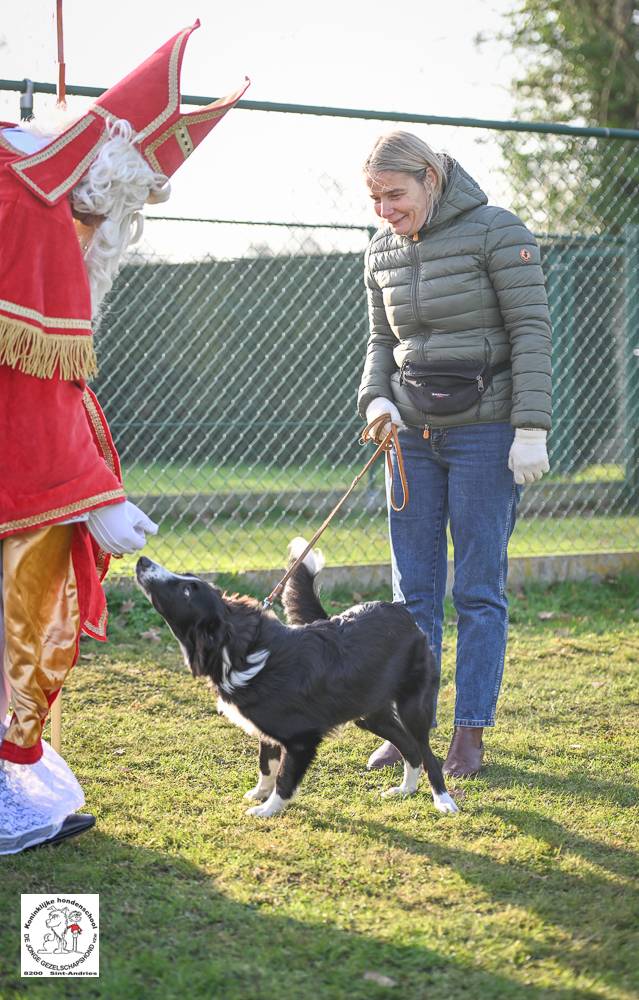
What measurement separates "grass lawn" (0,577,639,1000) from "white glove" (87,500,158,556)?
840 millimetres

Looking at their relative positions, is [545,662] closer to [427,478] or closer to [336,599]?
[336,599]

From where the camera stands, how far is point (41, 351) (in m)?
2.53

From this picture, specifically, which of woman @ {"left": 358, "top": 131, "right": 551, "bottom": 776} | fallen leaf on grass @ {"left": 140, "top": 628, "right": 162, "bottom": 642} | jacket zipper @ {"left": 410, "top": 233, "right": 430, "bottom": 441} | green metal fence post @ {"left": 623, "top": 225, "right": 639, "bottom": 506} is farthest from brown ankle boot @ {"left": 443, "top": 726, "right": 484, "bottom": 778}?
green metal fence post @ {"left": 623, "top": 225, "right": 639, "bottom": 506}

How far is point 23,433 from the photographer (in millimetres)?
2578

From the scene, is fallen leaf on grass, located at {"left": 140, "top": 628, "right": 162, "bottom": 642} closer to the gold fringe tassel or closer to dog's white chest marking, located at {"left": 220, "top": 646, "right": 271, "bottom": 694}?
dog's white chest marking, located at {"left": 220, "top": 646, "right": 271, "bottom": 694}

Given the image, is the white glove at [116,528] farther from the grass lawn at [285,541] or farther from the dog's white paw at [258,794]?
the grass lawn at [285,541]

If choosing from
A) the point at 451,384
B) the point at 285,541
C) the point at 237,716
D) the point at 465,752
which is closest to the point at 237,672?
the point at 237,716

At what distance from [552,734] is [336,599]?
2.02 m

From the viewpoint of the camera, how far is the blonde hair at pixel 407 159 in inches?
127

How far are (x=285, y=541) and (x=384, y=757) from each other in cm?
383

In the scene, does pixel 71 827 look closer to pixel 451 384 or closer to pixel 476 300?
pixel 451 384

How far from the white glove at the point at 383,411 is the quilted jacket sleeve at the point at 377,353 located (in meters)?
0.05

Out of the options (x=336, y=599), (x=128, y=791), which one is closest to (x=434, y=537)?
(x=128, y=791)

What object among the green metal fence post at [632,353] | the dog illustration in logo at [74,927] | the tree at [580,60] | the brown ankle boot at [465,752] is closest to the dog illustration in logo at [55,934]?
the dog illustration in logo at [74,927]
